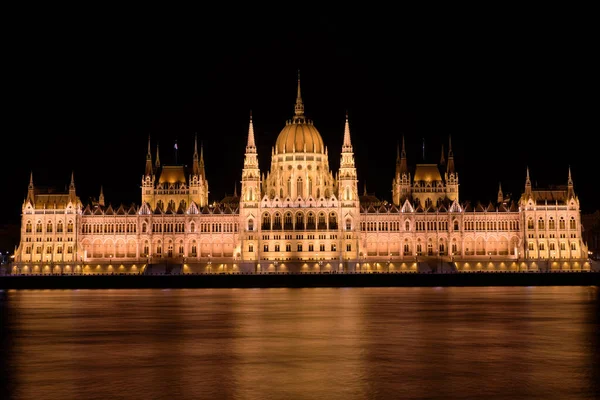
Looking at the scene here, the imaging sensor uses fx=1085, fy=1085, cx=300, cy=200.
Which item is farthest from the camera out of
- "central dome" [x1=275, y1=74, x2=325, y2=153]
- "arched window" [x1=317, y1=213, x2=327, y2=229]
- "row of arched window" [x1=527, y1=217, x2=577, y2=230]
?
"central dome" [x1=275, y1=74, x2=325, y2=153]

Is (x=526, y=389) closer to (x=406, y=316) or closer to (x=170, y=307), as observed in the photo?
(x=406, y=316)

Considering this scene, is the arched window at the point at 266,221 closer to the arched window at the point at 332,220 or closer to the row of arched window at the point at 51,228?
the arched window at the point at 332,220

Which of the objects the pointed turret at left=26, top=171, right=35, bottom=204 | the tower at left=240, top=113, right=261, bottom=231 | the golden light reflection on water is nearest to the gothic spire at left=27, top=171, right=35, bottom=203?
the pointed turret at left=26, top=171, right=35, bottom=204

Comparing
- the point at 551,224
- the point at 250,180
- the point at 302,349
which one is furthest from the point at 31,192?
the point at 302,349

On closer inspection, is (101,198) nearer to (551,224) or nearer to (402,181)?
(402,181)

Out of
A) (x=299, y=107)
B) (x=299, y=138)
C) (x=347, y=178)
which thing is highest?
(x=299, y=107)

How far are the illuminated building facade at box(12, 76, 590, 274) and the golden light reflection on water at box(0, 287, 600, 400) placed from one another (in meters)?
48.7

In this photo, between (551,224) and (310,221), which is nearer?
(310,221)

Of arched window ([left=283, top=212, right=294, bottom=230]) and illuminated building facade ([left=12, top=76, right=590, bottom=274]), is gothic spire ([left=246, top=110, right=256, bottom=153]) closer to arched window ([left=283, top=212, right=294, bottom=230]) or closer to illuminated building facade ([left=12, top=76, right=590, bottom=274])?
illuminated building facade ([left=12, top=76, right=590, bottom=274])

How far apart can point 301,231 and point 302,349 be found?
3328 inches

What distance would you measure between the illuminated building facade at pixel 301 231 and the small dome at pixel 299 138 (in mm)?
132

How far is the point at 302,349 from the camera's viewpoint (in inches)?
1984

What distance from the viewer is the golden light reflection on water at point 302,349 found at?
3909 centimetres

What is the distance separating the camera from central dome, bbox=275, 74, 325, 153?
14262 centimetres
